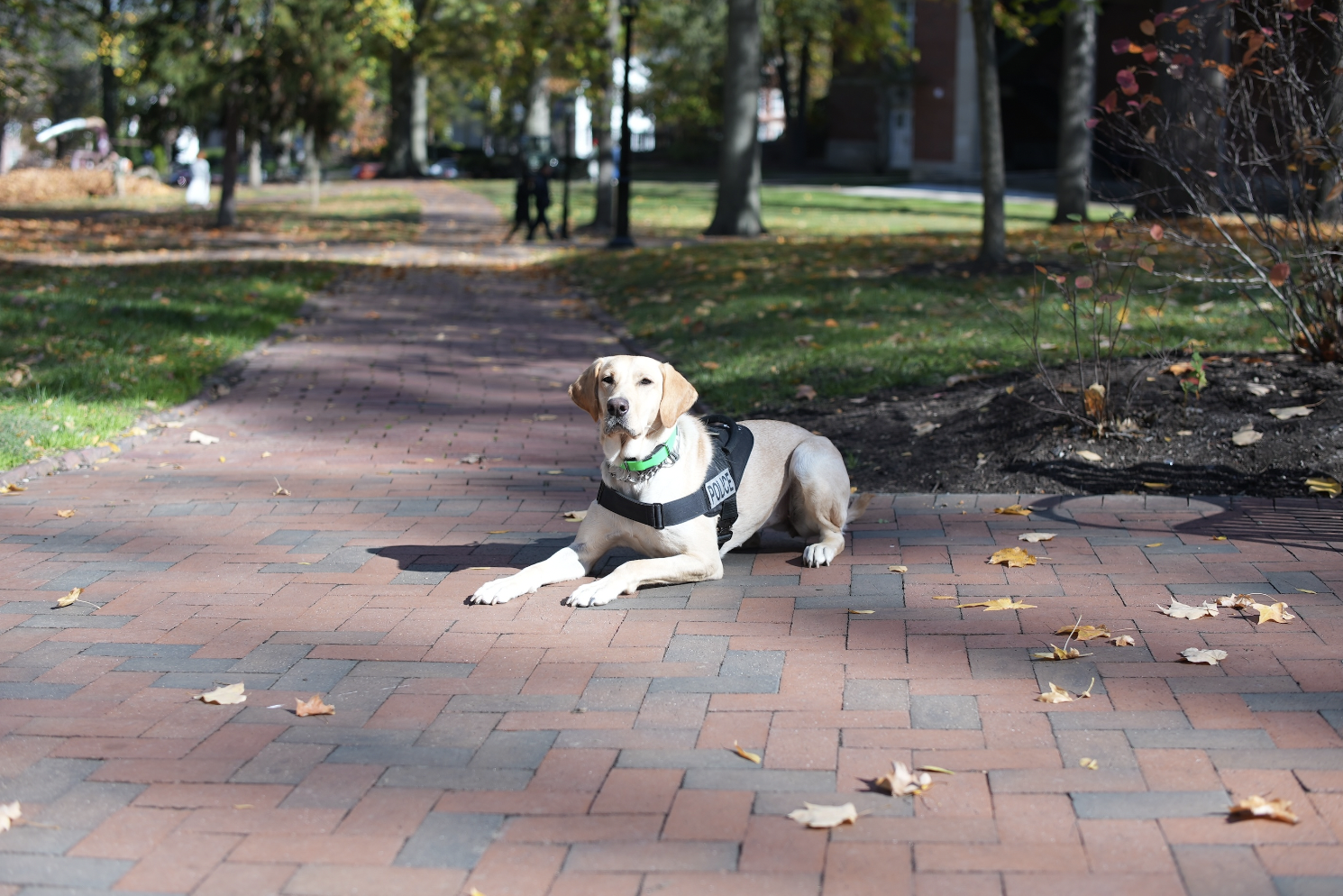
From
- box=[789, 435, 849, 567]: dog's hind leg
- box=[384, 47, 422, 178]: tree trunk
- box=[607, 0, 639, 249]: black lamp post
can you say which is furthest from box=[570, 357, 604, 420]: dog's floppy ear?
box=[384, 47, 422, 178]: tree trunk

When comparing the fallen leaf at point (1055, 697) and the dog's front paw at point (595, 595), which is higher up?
the dog's front paw at point (595, 595)

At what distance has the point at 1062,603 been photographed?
461 cm

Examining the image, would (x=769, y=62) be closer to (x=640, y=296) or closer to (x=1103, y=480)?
(x=640, y=296)

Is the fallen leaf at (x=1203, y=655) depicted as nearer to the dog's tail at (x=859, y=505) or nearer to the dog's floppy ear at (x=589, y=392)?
the dog's tail at (x=859, y=505)

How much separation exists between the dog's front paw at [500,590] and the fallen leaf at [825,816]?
1.96 metres

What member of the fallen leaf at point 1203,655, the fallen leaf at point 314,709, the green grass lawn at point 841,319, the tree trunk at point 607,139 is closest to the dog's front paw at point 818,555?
the fallen leaf at point 1203,655

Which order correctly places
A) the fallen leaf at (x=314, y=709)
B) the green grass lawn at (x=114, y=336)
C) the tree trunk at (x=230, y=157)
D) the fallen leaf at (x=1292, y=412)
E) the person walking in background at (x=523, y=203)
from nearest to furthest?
the fallen leaf at (x=314, y=709)
the fallen leaf at (x=1292, y=412)
the green grass lawn at (x=114, y=336)
the person walking in background at (x=523, y=203)
the tree trunk at (x=230, y=157)

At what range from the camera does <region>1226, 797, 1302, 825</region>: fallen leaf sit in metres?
2.93

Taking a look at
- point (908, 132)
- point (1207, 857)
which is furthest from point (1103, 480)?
point (908, 132)

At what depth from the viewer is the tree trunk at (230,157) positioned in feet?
82.0

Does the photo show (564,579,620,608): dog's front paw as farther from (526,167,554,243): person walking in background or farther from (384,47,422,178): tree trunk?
(384,47,422,178): tree trunk

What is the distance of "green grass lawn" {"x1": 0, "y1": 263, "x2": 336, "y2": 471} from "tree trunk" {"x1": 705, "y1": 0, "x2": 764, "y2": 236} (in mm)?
8119

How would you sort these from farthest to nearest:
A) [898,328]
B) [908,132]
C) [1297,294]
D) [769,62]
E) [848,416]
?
[769,62] < [908,132] < [898,328] < [848,416] < [1297,294]

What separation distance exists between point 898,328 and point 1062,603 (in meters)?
6.37
